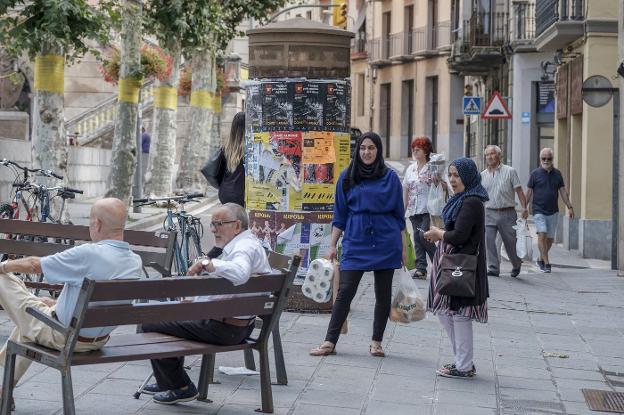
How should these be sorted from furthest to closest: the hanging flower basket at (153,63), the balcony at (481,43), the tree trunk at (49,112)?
the balcony at (481,43)
the hanging flower basket at (153,63)
the tree trunk at (49,112)

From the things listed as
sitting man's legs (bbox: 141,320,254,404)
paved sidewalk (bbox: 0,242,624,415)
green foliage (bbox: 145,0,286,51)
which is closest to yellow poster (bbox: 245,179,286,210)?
paved sidewalk (bbox: 0,242,624,415)

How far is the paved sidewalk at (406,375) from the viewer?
7.84 metres

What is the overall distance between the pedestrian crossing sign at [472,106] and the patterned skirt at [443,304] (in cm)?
2249

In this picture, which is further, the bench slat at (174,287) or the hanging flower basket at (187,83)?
the hanging flower basket at (187,83)

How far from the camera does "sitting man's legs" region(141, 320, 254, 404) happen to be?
7.30 meters

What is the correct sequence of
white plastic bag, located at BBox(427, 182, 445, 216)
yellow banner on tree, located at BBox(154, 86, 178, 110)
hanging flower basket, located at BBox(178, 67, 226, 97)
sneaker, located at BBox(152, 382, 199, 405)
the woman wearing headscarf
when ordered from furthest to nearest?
1. hanging flower basket, located at BBox(178, 67, 226, 97)
2. yellow banner on tree, located at BBox(154, 86, 178, 110)
3. white plastic bag, located at BBox(427, 182, 445, 216)
4. the woman wearing headscarf
5. sneaker, located at BBox(152, 382, 199, 405)

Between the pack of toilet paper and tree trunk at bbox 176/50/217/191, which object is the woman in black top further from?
tree trunk at bbox 176/50/217/191

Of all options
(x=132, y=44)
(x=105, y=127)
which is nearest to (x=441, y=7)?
(x=105, y=127)

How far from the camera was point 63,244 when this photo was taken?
29.9 feet

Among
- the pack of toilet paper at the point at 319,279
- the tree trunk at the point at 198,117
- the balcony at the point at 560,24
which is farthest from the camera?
the tree trunk at the point at 198,117

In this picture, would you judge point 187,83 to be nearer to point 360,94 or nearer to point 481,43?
point 481,43

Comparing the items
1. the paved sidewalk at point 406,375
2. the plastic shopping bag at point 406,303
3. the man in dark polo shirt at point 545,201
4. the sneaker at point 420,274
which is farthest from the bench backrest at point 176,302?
the man in dark polo shirt at point 545,201

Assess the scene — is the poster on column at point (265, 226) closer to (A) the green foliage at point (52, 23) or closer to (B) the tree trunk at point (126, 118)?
(A) the green foliage at point (52, 23)

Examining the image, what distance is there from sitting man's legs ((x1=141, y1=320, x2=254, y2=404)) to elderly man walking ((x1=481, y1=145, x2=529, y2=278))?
968 cm
